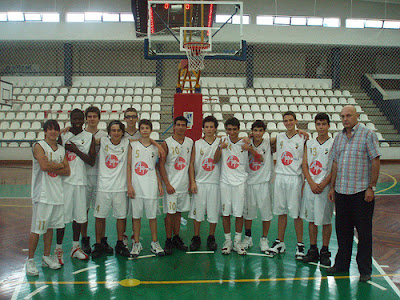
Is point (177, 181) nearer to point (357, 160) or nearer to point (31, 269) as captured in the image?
point (31, 269)

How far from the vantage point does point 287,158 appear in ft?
13.2

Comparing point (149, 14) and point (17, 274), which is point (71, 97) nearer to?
point (149, 14)

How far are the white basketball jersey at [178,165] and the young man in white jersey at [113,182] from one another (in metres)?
0.53

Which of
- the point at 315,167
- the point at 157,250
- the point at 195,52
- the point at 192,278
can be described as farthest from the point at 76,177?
the point at 195,52

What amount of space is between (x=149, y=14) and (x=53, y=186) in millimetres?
3920

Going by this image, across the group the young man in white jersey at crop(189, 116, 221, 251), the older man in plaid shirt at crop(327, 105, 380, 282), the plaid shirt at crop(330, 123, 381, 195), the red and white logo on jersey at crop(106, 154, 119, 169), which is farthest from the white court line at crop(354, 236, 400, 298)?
the red and white logo on jersey at crop(106, 154, 119, 169)

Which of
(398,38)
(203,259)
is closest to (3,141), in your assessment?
(203,259)

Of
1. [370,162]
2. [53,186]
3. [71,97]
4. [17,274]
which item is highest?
[71,97]

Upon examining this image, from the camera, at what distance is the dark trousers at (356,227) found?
3.36 metres

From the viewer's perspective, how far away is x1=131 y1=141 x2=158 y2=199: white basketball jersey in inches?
155

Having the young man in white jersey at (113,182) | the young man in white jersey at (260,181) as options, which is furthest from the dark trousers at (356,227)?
the young man in white jersey at (113,182)

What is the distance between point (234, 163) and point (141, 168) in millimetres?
1111

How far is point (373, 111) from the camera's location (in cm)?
1633

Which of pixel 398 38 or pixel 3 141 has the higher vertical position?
pixel 398 38
